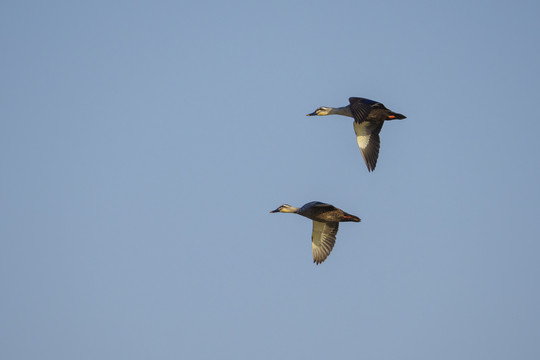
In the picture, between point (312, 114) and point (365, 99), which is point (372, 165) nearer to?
point (365, 99)

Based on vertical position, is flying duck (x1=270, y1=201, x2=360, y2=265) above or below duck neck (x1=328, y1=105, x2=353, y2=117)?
below

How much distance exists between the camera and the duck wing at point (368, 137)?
3141cm

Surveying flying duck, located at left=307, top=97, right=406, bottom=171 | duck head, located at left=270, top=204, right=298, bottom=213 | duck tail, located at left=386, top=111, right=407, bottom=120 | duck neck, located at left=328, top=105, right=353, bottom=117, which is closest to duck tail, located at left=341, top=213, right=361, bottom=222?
flying duck, located at left=307, top=97, right=406, bottom=171

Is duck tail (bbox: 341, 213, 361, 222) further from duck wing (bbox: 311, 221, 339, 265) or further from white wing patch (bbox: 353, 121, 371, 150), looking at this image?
white wing patch (bbox: 353, 121, 371, 150)

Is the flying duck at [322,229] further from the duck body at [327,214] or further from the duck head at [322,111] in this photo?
the duck head at [322,111]

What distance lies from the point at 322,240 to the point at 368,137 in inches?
161

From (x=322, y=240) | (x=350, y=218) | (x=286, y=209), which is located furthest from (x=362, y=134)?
(x=322, y=240)

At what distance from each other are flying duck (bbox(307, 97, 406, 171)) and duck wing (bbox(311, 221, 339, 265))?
10.6 ft

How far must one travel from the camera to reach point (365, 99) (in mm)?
30969

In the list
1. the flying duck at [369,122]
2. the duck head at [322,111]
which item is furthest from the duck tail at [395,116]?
the duck head at [322,111]

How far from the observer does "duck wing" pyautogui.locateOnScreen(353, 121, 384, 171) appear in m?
31.4

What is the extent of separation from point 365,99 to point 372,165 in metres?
2.12

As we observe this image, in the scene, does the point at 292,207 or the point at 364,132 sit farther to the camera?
the point at 292,207

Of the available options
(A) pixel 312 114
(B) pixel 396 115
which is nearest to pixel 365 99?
(B) pixel 396 115
